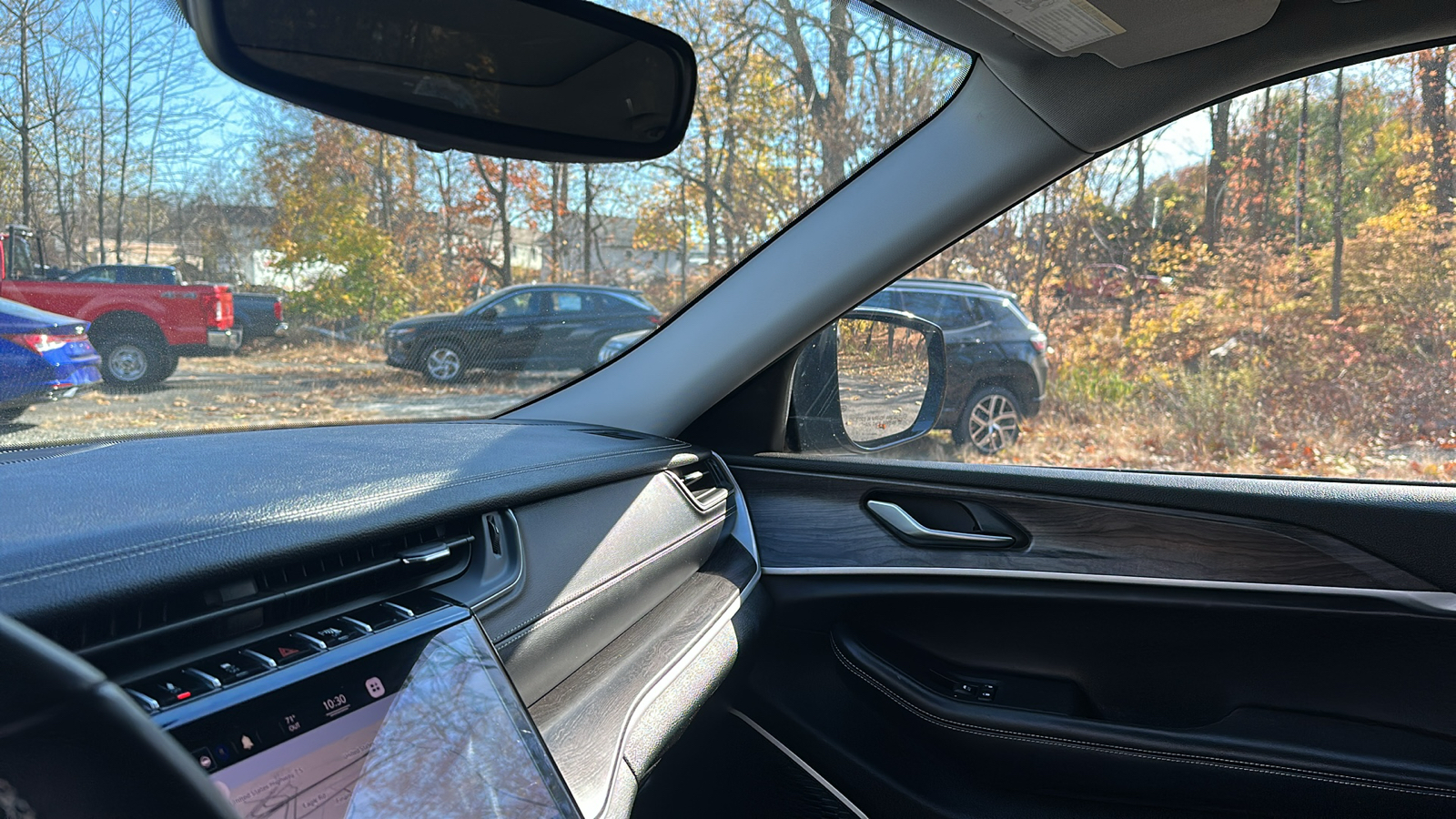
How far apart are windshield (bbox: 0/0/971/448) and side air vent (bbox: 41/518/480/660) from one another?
3.06 ft

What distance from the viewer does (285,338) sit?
238 centimetres

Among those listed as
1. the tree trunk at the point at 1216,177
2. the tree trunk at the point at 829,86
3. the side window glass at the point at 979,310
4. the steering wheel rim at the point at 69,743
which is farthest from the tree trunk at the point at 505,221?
the steering wheel rim at the point at 69,743

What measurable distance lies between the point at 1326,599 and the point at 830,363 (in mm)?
1529

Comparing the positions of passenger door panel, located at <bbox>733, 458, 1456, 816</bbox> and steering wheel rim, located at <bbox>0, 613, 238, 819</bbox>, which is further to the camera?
passenger door panel, located at <bbox>733, 458, 1456, 816</bbox>

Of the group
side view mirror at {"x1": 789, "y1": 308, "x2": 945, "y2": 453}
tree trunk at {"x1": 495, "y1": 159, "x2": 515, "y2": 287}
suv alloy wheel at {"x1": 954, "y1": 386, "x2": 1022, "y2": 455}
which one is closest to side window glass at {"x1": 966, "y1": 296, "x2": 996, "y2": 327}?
side view mirror at {"x1": 789, "y1": 308, "x2": 945, "y2": 453}

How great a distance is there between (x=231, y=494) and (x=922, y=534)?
1.89 m

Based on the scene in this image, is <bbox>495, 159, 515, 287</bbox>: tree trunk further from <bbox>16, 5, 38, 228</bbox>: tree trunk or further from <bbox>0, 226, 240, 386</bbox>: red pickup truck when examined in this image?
<bbox>16, 5, 38, 228</bbox>: tree trunk

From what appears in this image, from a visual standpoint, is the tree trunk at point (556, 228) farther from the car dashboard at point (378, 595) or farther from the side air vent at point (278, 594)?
the side air vent at point (278, 594)

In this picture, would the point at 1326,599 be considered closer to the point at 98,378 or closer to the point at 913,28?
the point at 913,28

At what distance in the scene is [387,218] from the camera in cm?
264

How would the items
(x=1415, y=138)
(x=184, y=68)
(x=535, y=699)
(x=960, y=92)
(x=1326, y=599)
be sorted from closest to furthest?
(x=535, y=699), (x=184, y=68), (x=1326, y=599), (x=960, y=92), (x=1415, y=138)

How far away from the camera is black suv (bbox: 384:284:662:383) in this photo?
278cm

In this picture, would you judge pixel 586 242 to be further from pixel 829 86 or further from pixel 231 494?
pixel 231 494

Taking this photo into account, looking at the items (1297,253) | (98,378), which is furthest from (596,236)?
(1297,253)
